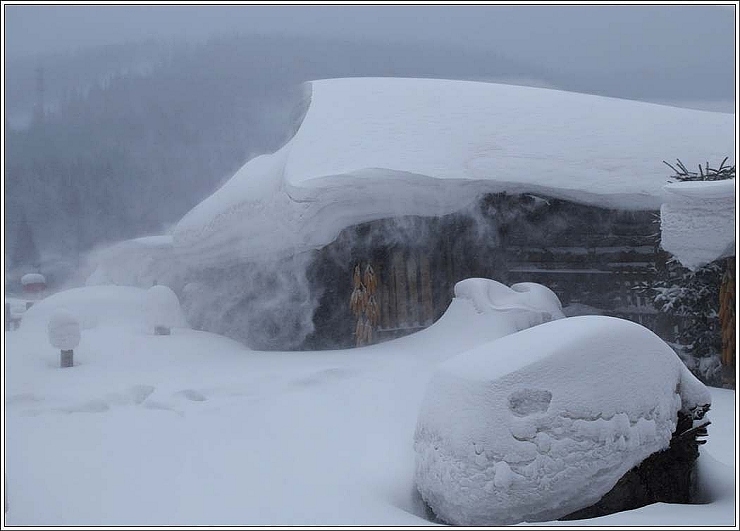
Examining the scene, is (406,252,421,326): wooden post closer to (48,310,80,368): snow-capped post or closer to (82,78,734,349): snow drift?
(82,78,734,349): snow drift

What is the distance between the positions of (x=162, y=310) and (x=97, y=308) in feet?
10.1

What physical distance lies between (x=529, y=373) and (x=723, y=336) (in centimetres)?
451

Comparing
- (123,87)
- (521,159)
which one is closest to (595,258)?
(521,159)

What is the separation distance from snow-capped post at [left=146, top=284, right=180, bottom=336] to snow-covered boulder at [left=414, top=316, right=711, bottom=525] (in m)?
7.14

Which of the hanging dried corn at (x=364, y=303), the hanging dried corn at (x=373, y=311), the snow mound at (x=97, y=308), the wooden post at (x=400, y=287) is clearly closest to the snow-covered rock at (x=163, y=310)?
the snow mound at (x=97, y=308)

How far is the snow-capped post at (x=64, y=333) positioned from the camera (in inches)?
292

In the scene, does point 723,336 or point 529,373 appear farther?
point 723,336

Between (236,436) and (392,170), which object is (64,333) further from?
(392,170)

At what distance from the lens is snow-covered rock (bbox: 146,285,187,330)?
33.5 ft

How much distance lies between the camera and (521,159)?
29.8 feet

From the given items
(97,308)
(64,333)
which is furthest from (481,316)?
(97,308)

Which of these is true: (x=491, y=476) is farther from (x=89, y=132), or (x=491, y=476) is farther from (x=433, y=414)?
(x=89, y=132)

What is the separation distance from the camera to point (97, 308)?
12.7 metres

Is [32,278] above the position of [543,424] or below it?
below
